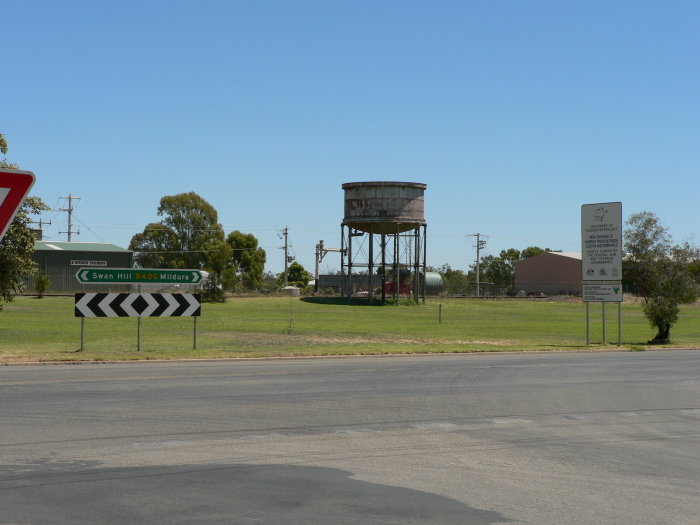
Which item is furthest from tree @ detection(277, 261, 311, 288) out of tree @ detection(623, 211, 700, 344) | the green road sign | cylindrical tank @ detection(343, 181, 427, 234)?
the green road sign

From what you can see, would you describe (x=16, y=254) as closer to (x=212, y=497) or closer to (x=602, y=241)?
(x=602, y=241)

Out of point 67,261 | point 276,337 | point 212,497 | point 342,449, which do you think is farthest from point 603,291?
point 67,261

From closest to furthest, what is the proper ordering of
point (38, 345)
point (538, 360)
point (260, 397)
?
point (260, 397) < point (538, 360) < point (38, 345)

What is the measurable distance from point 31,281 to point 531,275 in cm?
6377

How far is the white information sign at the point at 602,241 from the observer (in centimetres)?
3056

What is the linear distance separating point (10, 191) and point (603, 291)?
1119 inches

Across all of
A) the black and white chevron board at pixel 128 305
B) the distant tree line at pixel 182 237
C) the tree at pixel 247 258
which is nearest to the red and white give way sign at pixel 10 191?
the black and white chevron board at pixel 128 305

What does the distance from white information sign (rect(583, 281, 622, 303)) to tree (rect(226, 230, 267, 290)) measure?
71007mm

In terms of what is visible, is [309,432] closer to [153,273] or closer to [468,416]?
[468,416]

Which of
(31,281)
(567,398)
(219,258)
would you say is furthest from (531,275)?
(567,398)

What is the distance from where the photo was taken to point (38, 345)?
24922 millimetres

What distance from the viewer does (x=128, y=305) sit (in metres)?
22.7

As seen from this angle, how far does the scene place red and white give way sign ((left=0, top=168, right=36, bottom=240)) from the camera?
504cm

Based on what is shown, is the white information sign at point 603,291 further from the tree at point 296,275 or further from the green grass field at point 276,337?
the tree at point 296,275
